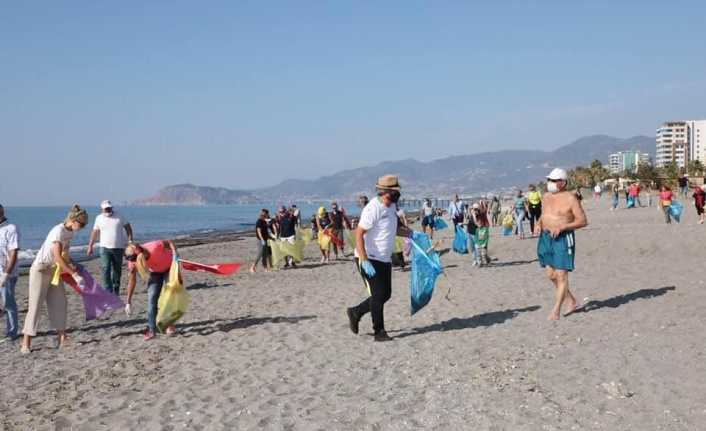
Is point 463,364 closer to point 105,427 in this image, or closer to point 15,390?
point 105,427

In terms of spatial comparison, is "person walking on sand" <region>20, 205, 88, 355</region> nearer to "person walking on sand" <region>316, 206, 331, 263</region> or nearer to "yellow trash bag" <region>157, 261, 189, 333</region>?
"yellow trash bag" <region>157, 261, 189, 333</region>

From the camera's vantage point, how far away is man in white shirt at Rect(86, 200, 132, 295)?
424 inches

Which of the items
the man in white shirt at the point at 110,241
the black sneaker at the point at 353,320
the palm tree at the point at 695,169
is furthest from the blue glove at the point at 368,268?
the palm tree at the point at 695,169

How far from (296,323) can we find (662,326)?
4.54 meters

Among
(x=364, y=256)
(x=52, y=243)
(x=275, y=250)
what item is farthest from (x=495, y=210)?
(x=52, y=243)

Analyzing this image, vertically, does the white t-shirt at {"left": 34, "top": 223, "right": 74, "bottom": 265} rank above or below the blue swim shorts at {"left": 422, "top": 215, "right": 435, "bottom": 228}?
above

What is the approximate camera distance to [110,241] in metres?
10.8

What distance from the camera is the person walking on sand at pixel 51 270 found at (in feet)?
24.2

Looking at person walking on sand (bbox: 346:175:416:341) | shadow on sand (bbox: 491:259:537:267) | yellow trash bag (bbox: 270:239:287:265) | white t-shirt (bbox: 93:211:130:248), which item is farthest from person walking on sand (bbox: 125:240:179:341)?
shadow on sand (bbox: 491:259:537:267)

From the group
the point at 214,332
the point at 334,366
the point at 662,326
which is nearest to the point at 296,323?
the point at 214,332

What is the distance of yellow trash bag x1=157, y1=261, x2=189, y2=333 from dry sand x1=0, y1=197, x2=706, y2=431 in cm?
24

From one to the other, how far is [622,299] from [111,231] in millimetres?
8177

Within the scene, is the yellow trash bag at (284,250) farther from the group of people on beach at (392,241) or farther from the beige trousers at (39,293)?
the beige trousers at (39,293)

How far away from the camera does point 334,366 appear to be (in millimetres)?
6320
